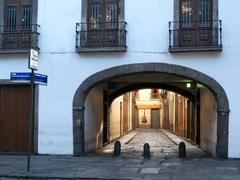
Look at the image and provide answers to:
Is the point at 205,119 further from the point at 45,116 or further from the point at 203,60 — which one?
the point at 45,116

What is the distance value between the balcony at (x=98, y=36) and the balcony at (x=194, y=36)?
69.4 inches

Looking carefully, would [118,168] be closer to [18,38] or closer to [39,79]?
[39,79]

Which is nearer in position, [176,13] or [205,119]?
[176,13]

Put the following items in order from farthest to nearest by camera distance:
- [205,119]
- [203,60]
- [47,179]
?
[205,119] → [203,60] → [47,179]

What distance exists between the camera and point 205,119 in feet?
68.0

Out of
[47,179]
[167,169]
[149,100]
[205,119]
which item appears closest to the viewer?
[47,179]

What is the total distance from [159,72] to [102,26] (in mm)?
2579

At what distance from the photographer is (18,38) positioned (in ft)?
59.8

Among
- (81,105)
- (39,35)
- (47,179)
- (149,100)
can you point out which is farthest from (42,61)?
(149,100)

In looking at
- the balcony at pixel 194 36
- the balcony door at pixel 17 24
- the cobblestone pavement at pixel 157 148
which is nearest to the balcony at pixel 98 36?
the balcony at pixel 194 36

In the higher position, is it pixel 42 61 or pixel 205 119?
pixel 42 61

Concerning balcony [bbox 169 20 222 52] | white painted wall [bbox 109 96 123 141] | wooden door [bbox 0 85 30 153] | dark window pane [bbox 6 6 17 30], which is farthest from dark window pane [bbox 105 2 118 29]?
white painted wall [bbox 109 96 123 141]

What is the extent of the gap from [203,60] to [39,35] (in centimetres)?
580

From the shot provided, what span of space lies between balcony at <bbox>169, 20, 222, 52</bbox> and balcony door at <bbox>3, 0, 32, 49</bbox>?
16.8 ft
